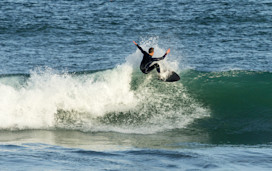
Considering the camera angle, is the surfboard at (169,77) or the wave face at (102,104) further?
the surfboard at (169,77)

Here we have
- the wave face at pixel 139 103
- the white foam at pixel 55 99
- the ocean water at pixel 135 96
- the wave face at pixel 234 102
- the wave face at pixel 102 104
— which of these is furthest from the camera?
the white foam at pixel 55 99

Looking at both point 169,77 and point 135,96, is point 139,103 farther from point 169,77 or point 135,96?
point 169,77

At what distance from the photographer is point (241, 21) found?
100ft

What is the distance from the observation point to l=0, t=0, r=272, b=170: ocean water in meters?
10.7

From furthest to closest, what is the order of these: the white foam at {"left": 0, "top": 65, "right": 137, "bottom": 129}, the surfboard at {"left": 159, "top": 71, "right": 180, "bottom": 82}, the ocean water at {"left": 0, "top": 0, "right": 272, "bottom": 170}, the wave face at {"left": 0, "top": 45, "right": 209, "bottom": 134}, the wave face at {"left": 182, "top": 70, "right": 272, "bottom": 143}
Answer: the surfboard at {"left": 159, "top": 71, "right": 180, "bottom": 82}
the white foam at {"left": 0, "top": 65, "right": 137, "bottom": 129}
the wave face at {"left": 0, "top": 45, "right": 209, "bottom": 134}
the wave face at {"left": 182, "top": 70, "right": 272, "bottom": 143}
the ocean water at {"left": 0, "top": 0, "right": 272, "bottom": 170}

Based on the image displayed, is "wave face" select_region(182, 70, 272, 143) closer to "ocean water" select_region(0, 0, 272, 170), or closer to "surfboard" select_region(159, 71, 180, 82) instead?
"ocean water" select_region(0, 0, 272, 170)

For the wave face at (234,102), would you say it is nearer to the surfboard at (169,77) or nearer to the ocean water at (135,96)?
the ocean water at (135,96)

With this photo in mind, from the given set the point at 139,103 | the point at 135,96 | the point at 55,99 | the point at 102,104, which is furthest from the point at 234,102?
the point at 55,99

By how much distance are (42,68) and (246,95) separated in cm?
1058


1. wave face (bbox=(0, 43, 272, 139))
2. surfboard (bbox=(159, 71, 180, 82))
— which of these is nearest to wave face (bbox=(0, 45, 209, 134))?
wave face (bbox=(0, 43, 272, 139))

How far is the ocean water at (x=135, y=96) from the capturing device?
10680mm

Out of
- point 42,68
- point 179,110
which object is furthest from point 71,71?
point 179,110

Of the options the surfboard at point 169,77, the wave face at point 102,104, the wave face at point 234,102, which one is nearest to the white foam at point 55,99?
the wave face at point 102,104

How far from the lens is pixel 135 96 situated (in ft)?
53.7
